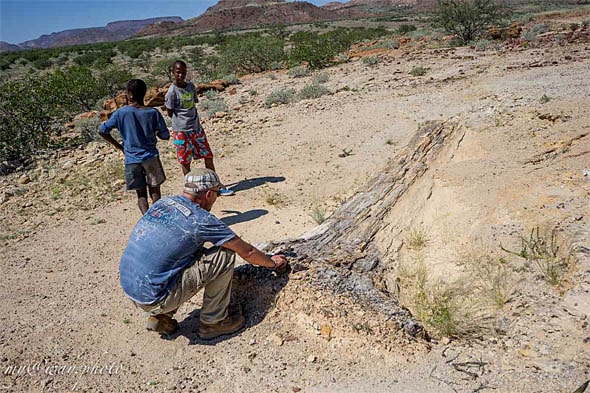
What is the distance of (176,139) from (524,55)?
9.81 metres

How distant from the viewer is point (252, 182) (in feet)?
19.3

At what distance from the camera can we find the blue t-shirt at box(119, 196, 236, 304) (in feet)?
8.05

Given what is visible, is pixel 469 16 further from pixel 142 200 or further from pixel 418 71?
pixel 142 200

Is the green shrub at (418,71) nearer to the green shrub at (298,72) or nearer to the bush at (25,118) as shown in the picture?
the green shrub at (298,72)

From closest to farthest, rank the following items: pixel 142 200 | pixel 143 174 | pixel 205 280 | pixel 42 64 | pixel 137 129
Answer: pixel 205 280, pixel 137 129, pixel 143 174, pixel 142 200, pixel 42 64

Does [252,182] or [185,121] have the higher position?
[185,121]

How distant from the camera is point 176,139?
503 centimetres

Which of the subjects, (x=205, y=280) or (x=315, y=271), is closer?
(x=205, y=280)

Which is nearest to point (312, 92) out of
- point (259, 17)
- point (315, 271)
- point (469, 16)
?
point (315, 271)

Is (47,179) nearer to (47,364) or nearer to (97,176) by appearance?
(97,176)

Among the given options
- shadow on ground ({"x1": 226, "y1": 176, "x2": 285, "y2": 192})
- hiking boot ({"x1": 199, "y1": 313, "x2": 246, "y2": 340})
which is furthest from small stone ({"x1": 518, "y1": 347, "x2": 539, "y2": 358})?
Result: shadow on ground ({"x1": 226, "y1": 176, "x2": 285, "y2": 192})

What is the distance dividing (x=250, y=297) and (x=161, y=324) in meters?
0.60

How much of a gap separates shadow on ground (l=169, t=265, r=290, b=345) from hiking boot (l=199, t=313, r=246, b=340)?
0.09 feet

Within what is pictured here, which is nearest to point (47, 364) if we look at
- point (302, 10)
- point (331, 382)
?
point (331, 382)
